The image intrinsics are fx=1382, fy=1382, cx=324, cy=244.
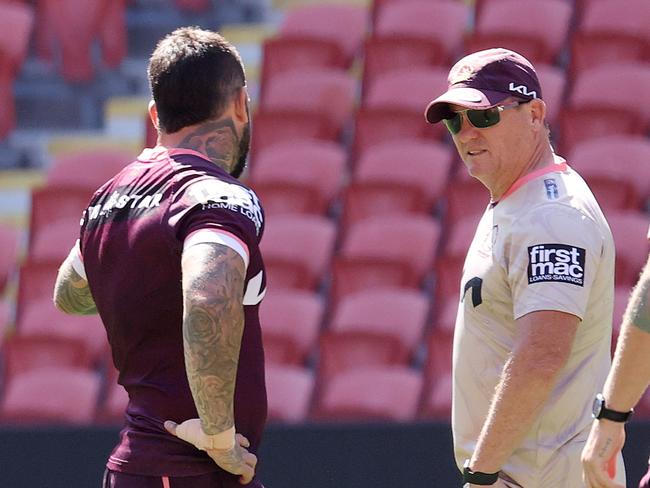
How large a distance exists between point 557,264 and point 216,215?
0.70m

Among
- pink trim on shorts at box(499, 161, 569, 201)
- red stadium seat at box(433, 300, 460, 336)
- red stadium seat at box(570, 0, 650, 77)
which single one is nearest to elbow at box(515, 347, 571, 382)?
pink trim on shorts at box(499, 161, 569, 201)

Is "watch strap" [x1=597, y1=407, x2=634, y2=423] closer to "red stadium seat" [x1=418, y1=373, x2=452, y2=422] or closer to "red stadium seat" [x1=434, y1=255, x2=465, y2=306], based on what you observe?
"red stadium seat" [x1=418, y1=373, x2=452, y2=422]

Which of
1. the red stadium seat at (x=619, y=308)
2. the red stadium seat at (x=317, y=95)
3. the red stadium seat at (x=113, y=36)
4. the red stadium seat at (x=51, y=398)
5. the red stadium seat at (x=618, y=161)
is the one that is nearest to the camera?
the red stadium seat at (x=619, y=308)

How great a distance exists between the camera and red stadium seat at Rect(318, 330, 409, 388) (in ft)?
20.4

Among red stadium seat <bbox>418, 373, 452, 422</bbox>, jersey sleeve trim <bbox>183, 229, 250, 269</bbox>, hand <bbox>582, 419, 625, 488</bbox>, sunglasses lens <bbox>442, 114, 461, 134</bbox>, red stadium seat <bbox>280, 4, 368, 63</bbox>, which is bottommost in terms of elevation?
red stadium seat <bbox>418, 373, 452, 422</bbox>

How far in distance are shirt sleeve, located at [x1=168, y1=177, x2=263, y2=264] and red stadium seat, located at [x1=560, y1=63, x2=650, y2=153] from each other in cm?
477

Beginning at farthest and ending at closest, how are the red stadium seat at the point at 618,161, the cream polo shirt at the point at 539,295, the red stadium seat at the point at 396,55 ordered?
the red stadium seat at the point at 396,55 < the red stadium seat at the point at 618,161 < the cream polo shirt at the point at 539,295

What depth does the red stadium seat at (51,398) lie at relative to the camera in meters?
6.16

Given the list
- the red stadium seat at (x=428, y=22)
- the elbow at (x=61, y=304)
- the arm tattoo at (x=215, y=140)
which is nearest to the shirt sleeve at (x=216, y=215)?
the arm tattoo at (x=215, y=140)

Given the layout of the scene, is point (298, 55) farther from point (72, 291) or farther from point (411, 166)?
point (72, 291)

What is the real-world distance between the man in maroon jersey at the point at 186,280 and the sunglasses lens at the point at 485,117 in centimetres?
49

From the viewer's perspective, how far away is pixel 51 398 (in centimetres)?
621

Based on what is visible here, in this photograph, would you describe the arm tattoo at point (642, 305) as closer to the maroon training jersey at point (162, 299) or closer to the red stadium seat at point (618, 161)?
the maroon training jersey at point (162, 299)

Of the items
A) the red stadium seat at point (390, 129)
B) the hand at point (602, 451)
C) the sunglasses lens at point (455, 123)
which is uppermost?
the sunglasses lens at point (455, 123)
